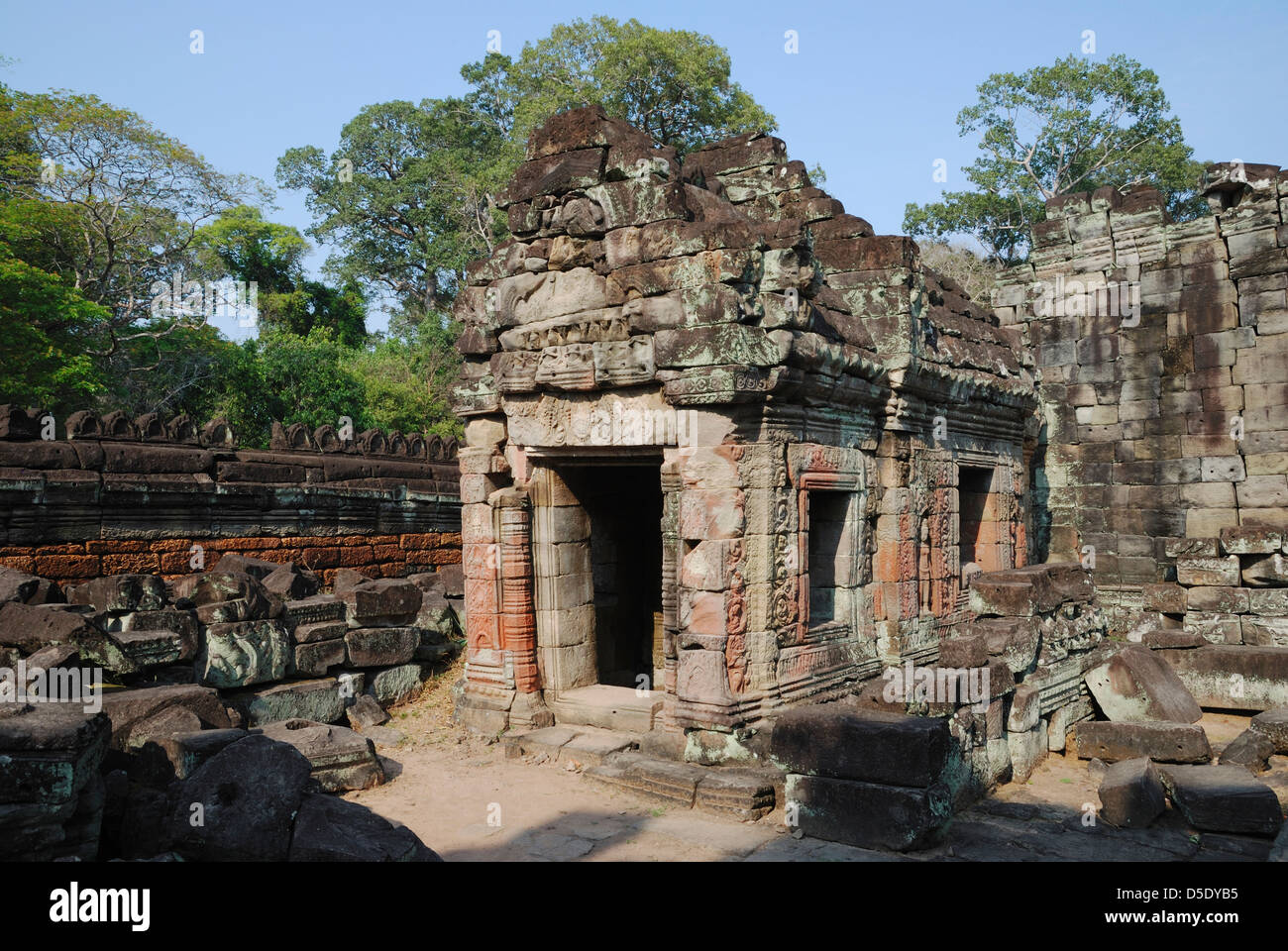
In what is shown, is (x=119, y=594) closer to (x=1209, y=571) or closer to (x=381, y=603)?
(x=381, y=603)

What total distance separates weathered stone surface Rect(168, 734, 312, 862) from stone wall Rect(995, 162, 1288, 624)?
33.8 ft

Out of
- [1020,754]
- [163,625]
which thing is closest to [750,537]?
[1020,754]

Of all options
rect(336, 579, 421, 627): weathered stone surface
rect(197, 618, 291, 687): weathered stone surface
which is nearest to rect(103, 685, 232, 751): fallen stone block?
rect(197, 618, 291, 687): weathered stone surface

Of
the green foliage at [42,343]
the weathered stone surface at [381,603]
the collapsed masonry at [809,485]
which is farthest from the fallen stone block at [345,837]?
the green foliage at [42,343]

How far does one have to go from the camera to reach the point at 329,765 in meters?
7.23

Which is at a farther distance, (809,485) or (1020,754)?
(809,485)

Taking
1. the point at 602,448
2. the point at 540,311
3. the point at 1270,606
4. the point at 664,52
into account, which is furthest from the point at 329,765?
the point at 664,52

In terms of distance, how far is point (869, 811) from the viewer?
5.88 m

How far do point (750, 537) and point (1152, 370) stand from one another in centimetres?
735

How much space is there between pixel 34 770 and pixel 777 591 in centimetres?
518

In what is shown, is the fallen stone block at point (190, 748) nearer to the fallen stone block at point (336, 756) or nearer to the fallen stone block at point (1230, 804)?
the fallen stone block at point (336, 756)

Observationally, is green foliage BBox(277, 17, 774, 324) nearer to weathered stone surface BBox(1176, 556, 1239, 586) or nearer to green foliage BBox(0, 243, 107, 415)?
green foliage BBox(0, 243, 107, 415)

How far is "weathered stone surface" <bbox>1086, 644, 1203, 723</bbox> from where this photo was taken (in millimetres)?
8898

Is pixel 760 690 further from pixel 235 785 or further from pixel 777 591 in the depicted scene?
pixel 235 785
